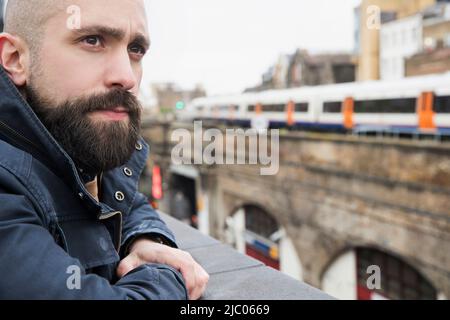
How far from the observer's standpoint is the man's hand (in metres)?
1.72

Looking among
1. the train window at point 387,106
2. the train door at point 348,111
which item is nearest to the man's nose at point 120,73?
the train window at point 387,106

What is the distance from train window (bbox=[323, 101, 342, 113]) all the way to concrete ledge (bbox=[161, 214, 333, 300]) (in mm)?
17132

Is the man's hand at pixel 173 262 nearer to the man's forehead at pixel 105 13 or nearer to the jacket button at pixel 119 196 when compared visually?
the jacket button at pixel 119 196

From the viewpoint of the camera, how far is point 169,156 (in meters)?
25.7

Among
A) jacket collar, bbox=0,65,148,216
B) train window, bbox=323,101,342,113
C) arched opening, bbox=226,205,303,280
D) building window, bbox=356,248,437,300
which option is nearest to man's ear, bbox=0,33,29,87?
jacket collar, bbox=0,65,148,216

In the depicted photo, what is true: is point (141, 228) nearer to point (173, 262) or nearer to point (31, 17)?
point (173, 262)

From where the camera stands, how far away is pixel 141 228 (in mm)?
2064

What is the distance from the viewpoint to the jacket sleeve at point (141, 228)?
79.8 inches

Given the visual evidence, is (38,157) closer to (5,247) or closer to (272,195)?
(5,247)

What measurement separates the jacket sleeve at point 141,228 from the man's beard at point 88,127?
47cm

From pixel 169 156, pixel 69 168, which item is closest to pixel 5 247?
pixel 69 168

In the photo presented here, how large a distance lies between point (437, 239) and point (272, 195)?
706 centimetres

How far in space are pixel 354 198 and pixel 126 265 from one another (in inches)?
498

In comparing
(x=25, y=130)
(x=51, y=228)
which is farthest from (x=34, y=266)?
(x=25, y=130)
